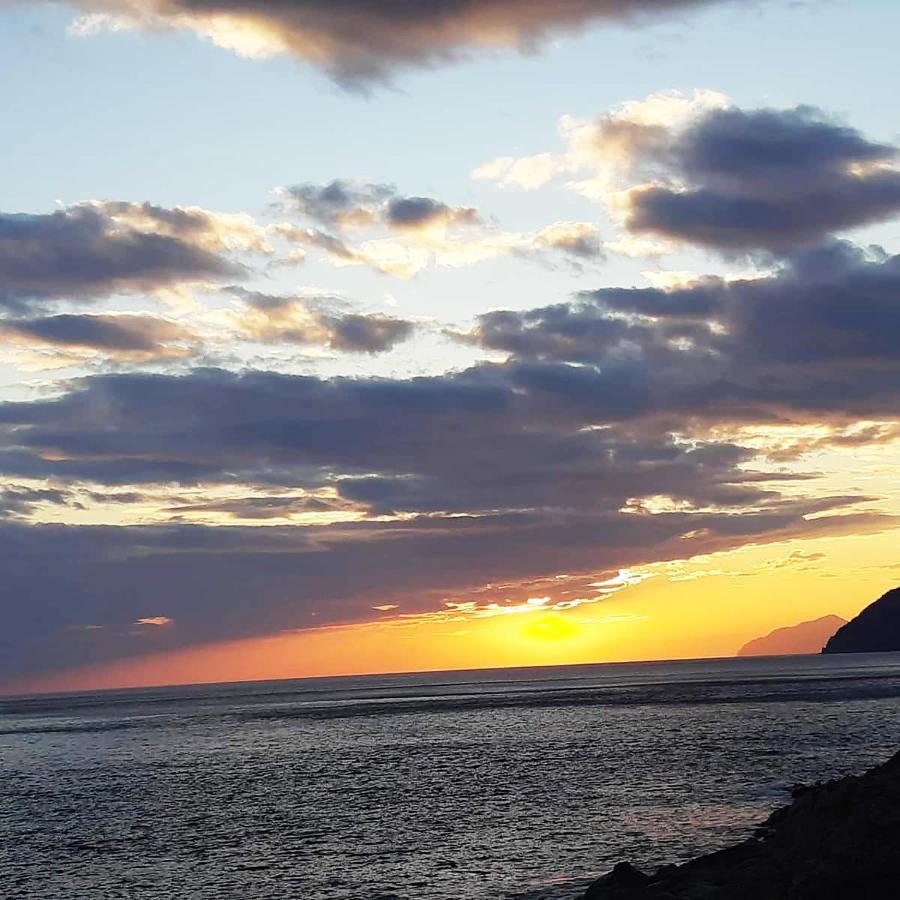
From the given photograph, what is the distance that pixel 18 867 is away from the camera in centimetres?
5347

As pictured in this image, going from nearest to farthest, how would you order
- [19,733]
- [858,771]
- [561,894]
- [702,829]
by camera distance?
[561,894]
[702,829]
[858,771]
[19,733]

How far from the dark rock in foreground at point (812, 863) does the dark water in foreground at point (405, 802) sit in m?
5.47

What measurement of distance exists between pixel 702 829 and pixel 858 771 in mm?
21904

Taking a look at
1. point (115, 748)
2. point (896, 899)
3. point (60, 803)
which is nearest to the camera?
point (896, 899)

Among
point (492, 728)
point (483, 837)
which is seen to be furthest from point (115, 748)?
point (483, 837)

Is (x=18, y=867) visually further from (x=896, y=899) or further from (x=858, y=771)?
(x=858, y=771)

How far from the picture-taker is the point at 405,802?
6912 cm

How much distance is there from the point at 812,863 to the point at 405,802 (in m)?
41.6

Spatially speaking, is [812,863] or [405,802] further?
[405,802]

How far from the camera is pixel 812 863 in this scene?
31031mm

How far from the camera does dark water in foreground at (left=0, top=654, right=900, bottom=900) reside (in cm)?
4731

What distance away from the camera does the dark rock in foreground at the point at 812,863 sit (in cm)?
2956

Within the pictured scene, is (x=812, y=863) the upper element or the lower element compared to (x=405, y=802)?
upper

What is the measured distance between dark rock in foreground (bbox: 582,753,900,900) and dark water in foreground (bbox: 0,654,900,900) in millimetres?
5473
